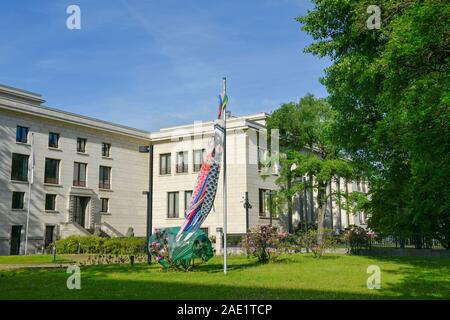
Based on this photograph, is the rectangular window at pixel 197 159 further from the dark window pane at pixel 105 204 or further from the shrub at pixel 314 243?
the shrub at pixel 314 243

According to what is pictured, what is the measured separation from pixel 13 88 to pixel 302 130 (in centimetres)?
3015

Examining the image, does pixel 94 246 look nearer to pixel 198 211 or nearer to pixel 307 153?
pixel 307 153

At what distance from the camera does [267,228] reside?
2192 centimetres

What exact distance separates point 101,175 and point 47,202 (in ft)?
22.0

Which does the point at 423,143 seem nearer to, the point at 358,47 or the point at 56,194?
the point at 358,47

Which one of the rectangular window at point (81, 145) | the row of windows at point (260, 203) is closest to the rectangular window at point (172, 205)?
the row of windows at point (260, 203)

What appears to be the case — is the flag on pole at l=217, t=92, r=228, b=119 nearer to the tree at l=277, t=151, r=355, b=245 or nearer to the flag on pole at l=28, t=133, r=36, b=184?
the tree at l=277, t=151, r=355, b=245

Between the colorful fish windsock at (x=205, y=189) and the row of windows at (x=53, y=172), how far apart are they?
26682 mm

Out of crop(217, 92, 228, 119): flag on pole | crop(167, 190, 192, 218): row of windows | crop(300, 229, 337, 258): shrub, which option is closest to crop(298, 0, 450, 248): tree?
crop(300, 229, 337, 258): shrub

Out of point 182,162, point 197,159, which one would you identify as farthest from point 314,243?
point 182,162

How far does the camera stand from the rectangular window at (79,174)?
143 feet

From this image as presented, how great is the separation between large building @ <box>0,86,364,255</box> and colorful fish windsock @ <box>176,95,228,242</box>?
16.8 metres

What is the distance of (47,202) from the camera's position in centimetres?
4069
